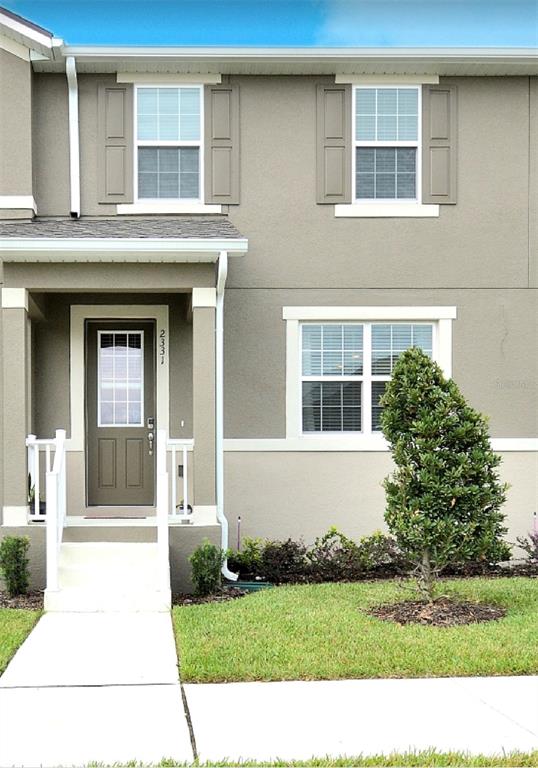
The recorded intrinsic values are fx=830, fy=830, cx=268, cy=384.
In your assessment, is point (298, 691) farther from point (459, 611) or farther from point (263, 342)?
point (263, 342)

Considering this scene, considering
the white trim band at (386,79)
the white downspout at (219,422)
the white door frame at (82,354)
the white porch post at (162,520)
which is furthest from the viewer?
the white trim band at (386,79)

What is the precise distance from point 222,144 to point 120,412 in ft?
12.1

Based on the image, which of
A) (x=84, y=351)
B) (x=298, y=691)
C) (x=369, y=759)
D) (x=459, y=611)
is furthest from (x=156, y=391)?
(x=369, y=759)

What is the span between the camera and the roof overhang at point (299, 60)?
1025cm

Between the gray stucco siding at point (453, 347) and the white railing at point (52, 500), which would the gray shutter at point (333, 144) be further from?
the white railing at point (52, 500)

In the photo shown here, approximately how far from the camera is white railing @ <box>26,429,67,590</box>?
8.16m

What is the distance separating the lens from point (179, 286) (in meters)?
9.30

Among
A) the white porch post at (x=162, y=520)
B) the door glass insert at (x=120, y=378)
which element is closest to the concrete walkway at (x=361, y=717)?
the white porch post at (x=162, y=520)

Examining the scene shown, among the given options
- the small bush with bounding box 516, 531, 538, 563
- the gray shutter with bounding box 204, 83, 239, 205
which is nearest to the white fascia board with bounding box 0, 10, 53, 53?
the gray shutter with bounding box 204, 83, 239, 205

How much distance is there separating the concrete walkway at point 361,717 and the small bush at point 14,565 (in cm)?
350

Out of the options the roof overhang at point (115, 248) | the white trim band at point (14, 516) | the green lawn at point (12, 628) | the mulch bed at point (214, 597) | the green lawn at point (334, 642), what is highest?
the roof overhang at point (115, 248)

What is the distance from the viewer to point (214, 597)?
8.59 metres

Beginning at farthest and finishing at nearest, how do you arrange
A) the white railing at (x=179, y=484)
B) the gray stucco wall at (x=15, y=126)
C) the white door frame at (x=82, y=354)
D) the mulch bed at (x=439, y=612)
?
the white door frame at (x=82, y=354) < the gray stucco wall at (x=15, y=126) < the white railing at (x=179, y=484) < the mulch bed at (x=439, y=612)

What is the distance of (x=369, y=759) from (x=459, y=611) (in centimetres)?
342
